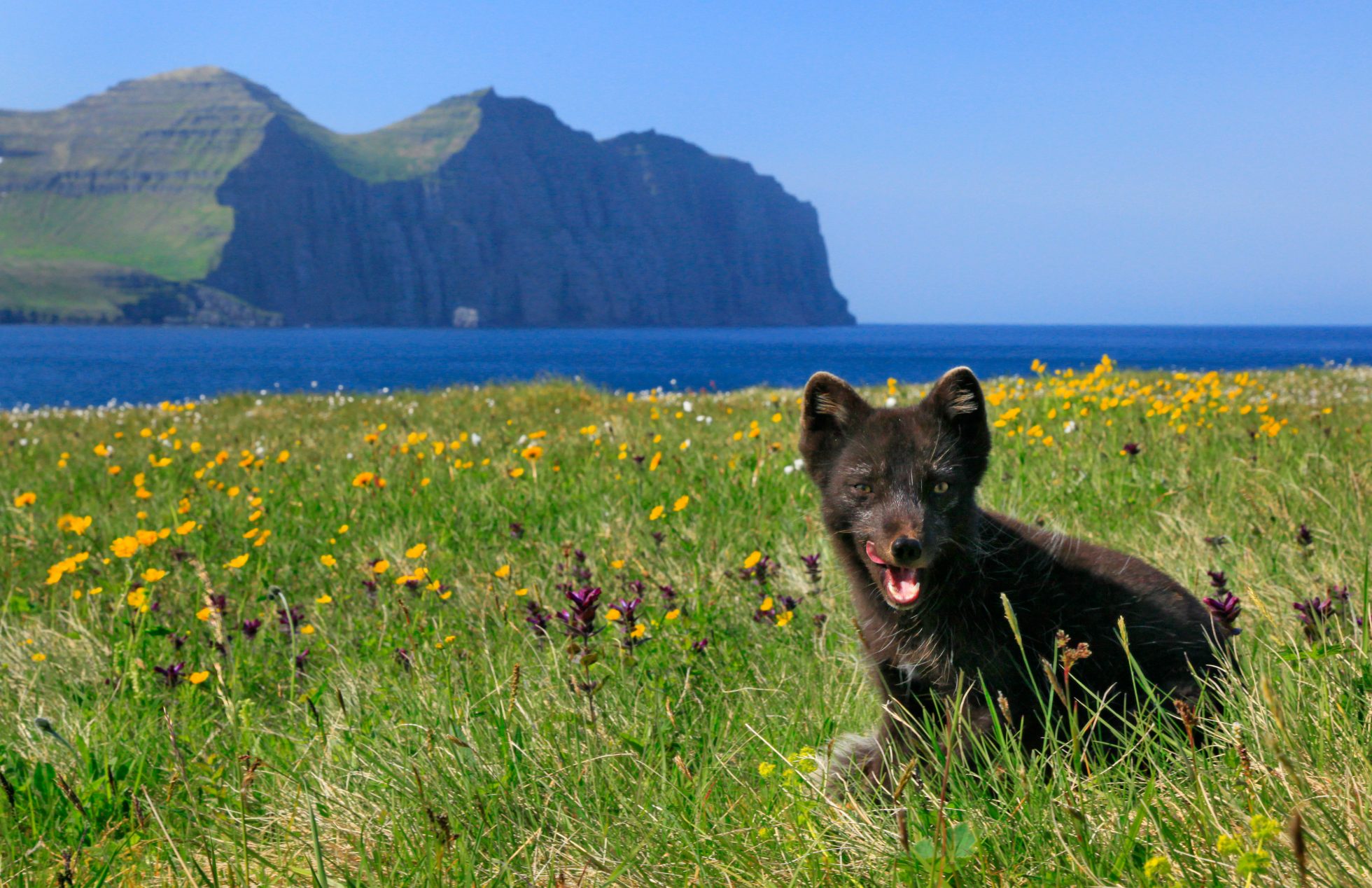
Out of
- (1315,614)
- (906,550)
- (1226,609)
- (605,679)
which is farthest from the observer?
(605,679)

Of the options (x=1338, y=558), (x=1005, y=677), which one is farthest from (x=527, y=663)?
(x=1338, y=558)

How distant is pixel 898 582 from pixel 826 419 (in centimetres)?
73

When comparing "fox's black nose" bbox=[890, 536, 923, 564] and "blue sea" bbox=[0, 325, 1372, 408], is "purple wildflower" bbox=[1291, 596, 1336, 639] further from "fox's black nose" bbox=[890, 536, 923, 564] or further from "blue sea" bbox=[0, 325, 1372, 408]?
"blue sea" bbox=[0, 325, 1372, 408]

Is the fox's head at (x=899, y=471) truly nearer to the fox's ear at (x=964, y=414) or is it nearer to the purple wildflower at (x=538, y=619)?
the fox's ear at (x=964, y=414)

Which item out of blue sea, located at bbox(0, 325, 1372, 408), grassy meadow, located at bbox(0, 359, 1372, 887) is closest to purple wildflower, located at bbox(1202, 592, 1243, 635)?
grassy meadow, located at bbox(0, 359, 1372, 887)

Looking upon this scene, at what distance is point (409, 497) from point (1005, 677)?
5125mm

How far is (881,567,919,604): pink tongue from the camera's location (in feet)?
9.77

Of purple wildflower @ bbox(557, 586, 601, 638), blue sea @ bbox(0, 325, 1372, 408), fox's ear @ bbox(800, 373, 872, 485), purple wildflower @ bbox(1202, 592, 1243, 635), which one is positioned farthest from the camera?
blue sea @ bbox(0, 325, 1372, 408)

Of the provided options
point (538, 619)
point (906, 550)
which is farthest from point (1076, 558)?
point (538, 619)

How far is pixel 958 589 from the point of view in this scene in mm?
3119

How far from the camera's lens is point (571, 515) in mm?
6277

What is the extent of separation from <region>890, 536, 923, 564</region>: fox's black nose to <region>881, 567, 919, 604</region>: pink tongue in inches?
4.8

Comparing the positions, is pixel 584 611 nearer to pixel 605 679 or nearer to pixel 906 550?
pixel 605 679

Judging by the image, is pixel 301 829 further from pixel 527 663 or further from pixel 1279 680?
pixel 1279 680
